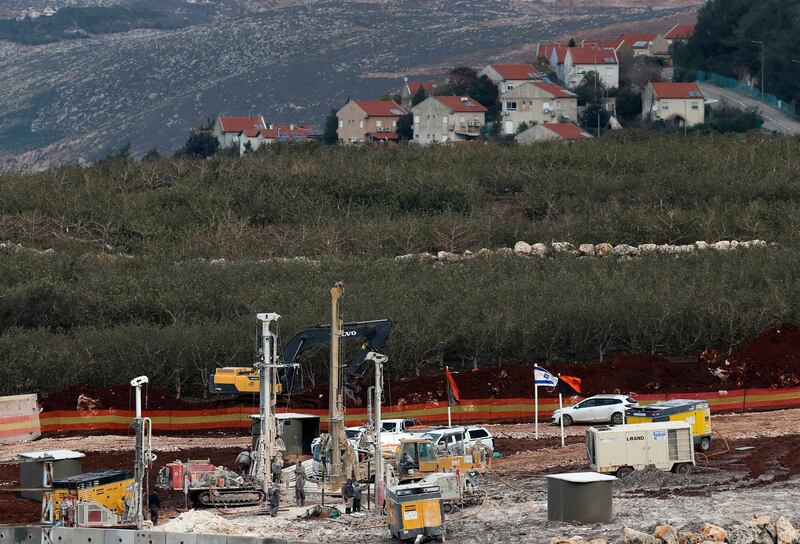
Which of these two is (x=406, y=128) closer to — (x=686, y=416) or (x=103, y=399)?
(x=103, y=399)

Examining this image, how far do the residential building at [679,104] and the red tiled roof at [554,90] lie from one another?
28.8 feet

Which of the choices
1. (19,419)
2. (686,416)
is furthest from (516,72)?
(686,416)

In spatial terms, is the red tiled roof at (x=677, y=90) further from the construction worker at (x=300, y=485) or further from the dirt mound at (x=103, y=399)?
the construction worker at (x=300, y=485)

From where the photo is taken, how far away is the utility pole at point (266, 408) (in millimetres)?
36781

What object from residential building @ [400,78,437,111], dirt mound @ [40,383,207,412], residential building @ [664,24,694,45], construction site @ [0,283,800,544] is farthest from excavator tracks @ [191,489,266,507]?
residential building @ [664,24,694,45]

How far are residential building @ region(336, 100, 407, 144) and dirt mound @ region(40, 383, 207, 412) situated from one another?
77.7 metres

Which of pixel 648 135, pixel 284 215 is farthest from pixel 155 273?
pixel 648 135

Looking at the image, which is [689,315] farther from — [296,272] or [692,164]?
[692,164]

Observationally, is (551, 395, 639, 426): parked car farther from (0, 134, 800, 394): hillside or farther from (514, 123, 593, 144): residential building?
(514, 123, 593, 144): residential building

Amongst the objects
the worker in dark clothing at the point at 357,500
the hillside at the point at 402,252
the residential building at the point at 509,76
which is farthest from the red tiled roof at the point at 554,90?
the worker in dark clothing at the point at 357,500

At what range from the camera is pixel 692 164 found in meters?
87.6

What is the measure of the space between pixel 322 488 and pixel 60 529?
6610mm

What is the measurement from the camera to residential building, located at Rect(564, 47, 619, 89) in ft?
434

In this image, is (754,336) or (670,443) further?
(754,336)
